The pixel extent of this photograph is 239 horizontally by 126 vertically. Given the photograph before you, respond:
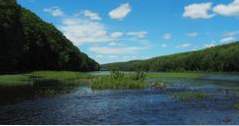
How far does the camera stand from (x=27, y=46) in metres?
124

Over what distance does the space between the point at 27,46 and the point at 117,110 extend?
277 feet

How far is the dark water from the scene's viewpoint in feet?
121

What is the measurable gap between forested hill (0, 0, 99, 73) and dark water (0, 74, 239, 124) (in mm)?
49980

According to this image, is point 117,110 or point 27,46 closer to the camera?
point 117,110

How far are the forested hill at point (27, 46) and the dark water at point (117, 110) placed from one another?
1968 inches

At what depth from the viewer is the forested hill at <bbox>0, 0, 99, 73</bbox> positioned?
10306 centimetres

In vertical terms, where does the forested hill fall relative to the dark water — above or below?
above

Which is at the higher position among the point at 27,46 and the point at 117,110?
the point at 27,46

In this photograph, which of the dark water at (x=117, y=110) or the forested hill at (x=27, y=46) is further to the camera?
the forested hill at (x=27, y=46)

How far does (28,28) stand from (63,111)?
94.3 m

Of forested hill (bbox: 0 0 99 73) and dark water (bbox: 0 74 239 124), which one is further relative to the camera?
forested hill (bbox: 0 0 99 73)

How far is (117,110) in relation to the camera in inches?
1705

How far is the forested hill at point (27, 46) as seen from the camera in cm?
10306

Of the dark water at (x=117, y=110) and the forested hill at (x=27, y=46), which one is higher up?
the forested hill at (x=27, y=46)
